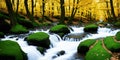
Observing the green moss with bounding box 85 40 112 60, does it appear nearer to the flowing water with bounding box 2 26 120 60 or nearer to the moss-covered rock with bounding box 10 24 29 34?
the flowing water with bounding box 2 26 120 60

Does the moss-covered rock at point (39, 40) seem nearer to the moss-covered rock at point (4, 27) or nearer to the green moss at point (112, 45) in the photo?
the green moss at point (112, 45)

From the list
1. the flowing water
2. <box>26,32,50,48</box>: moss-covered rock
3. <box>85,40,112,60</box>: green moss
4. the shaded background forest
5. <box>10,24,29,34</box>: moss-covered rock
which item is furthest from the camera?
the shaded background forest

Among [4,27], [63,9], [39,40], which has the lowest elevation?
[39,40]

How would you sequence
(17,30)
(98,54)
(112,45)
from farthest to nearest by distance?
1. (17,30)
2. (112,45)
3. (98,54)

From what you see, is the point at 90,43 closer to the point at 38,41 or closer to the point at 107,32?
the point at 38,41

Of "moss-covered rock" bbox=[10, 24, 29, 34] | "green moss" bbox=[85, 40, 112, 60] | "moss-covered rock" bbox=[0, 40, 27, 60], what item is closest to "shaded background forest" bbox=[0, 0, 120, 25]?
"moss-covered rock" bbox=[10, 24, 29, 34]

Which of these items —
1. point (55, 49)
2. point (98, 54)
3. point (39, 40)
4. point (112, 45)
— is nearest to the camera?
point (98, 54)

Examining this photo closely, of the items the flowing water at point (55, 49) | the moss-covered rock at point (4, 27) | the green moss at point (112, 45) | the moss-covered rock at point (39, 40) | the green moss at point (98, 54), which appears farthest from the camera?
the moss-covered rock at point (4, 27)

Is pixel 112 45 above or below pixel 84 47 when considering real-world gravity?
above

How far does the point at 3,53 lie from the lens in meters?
13.8

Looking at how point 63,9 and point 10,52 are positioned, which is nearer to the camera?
point 10,52

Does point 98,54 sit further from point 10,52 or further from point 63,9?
point 63,9

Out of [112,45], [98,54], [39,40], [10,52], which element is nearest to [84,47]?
[112,45]

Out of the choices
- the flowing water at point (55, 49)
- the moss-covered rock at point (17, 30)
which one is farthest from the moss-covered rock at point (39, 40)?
the moss-covered rock at point (17, 30)
